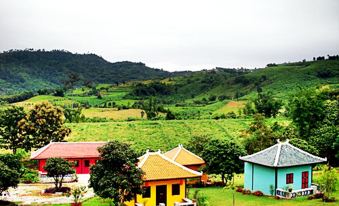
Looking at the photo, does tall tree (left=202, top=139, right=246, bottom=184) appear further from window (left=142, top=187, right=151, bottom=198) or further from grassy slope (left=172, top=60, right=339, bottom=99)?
grassy slope (left=172, top=60, right=339, bottom=99)

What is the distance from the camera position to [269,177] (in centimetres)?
2875

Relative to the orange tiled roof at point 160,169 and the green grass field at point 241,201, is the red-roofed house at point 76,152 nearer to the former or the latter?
the green grass field at point 241,201

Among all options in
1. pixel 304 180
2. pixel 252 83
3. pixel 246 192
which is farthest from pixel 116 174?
pixel 252 83

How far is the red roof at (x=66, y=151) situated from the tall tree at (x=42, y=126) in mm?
3092

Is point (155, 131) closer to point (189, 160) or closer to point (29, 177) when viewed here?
point (29, 177)

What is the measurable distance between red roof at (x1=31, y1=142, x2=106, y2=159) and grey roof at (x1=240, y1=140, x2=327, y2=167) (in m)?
17.4

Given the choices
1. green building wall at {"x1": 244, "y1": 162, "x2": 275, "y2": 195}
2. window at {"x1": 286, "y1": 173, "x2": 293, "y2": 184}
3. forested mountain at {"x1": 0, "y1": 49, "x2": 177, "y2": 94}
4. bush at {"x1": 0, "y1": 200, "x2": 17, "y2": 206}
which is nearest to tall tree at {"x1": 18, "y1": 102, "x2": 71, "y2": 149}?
bush at {"x1": 0, "y1": 200, "x2": 17, "y2": 206}

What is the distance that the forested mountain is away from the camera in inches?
5438

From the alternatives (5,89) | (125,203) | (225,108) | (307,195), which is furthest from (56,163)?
(5,89)

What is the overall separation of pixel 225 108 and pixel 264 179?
5601cm

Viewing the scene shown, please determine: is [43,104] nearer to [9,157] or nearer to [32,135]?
[32,135]

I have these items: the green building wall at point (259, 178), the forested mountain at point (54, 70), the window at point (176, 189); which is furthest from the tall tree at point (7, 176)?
the forested mountain at point (54, 70)

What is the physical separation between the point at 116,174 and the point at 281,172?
11.4 metres

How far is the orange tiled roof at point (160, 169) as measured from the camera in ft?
85.6
